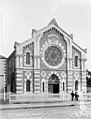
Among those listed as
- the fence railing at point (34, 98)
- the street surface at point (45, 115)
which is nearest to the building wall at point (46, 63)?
the fence railing at point (34, 98)

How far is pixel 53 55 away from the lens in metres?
36.8

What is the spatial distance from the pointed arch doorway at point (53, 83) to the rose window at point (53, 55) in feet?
5.88

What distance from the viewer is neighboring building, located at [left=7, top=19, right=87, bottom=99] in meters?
35.1

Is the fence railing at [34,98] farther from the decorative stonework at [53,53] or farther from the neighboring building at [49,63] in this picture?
the decorative stonework at [53,53]

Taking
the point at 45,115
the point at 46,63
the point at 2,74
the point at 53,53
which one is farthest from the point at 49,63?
the point at 45,115

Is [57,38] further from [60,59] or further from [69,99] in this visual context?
[69,99]

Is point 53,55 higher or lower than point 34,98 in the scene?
higher

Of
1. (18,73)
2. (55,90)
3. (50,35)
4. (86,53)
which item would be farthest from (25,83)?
(86,53)

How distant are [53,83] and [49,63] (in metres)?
2.80

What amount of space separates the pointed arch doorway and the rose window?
70.6 inches

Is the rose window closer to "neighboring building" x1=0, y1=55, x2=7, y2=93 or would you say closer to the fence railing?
the fence railing

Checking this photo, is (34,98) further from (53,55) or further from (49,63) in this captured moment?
(53,55)

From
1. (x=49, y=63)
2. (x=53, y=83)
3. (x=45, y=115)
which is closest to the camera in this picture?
(x=45, y=115)

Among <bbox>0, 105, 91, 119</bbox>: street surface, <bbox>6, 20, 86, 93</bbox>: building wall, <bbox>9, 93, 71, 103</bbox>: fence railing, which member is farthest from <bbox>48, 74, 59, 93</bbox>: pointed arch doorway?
<bbox>0, 105, 91, 119</bbox>: street surface
